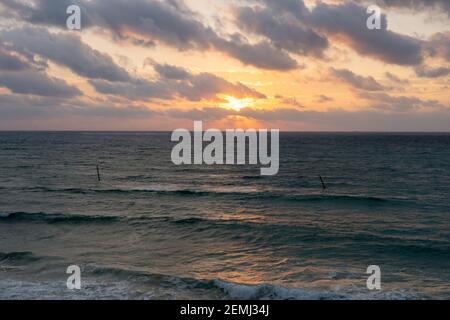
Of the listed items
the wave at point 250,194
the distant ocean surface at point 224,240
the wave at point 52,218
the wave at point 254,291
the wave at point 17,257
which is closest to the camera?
the wave at point 254,291

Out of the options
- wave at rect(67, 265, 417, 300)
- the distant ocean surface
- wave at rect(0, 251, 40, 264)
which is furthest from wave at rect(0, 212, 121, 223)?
wave at rect(67, 265, 417, 300)

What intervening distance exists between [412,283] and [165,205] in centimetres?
2150

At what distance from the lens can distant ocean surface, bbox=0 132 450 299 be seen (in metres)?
15.7

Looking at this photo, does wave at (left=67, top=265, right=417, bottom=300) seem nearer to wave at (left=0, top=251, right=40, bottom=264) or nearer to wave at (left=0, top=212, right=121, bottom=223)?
wave at (left=0, top=251, right=40, bottom=264)

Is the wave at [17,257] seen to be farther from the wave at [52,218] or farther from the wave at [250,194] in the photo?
the wave at [250,194]

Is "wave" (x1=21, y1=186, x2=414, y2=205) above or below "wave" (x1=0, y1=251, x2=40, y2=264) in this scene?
above

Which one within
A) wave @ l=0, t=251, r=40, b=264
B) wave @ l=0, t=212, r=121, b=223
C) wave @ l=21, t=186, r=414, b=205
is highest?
wave @ l=21, t=186, r=414, b=205

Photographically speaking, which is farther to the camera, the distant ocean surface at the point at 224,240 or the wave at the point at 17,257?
the wave at the point at 17,257

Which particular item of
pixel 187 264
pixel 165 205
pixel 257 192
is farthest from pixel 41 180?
pixel 187 264

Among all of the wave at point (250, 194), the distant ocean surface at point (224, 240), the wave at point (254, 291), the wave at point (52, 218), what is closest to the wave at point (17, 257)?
the distant ocean surface at point (224, 240)

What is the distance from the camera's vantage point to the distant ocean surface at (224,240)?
15.7 meters

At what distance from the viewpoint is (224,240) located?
23.0 meters

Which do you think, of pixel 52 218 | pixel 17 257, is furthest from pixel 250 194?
pixel 17 257

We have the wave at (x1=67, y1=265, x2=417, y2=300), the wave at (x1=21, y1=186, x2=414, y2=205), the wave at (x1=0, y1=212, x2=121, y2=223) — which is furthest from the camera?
the wave at (x1=21, y1=186, x2=414, y2=205)
